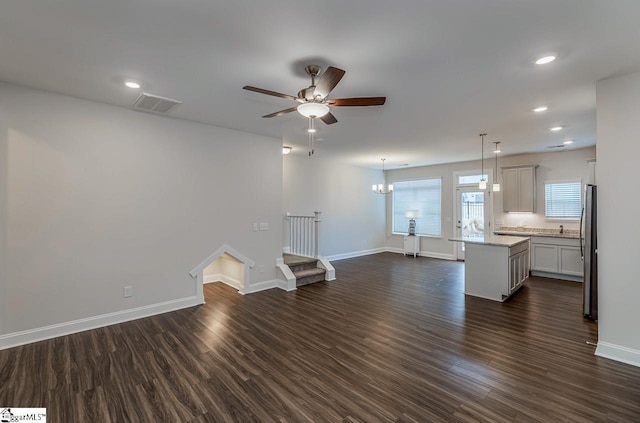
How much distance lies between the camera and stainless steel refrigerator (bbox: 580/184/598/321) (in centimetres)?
355

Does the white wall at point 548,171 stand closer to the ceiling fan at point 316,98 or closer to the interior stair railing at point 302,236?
the interior stair railing at point 302,236

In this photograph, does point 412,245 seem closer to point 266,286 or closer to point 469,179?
point 469,179

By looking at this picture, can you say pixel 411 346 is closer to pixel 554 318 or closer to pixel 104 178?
pixel 554 318

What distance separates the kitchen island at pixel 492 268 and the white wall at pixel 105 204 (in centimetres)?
402

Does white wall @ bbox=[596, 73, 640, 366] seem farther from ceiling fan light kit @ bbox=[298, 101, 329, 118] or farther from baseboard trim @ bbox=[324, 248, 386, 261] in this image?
baseboard trim @ bbox=[324, 248, 386, 261]

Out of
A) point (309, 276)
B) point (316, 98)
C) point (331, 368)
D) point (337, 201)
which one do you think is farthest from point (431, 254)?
point (316, 98)

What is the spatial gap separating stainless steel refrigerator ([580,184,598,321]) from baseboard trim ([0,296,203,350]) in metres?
5.56

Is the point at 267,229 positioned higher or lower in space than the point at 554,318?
higher

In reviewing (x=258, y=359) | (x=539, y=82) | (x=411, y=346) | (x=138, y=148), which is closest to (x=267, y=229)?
(x=138, y=148)

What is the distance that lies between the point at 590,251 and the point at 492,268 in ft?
4.34

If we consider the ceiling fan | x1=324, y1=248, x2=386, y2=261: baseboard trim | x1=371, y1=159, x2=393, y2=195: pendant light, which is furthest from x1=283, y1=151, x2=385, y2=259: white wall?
the ceiling fan

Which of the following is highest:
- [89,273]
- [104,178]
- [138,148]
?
[138,148]

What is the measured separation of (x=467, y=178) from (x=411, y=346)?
20.5 ft

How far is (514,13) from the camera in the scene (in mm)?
1975
